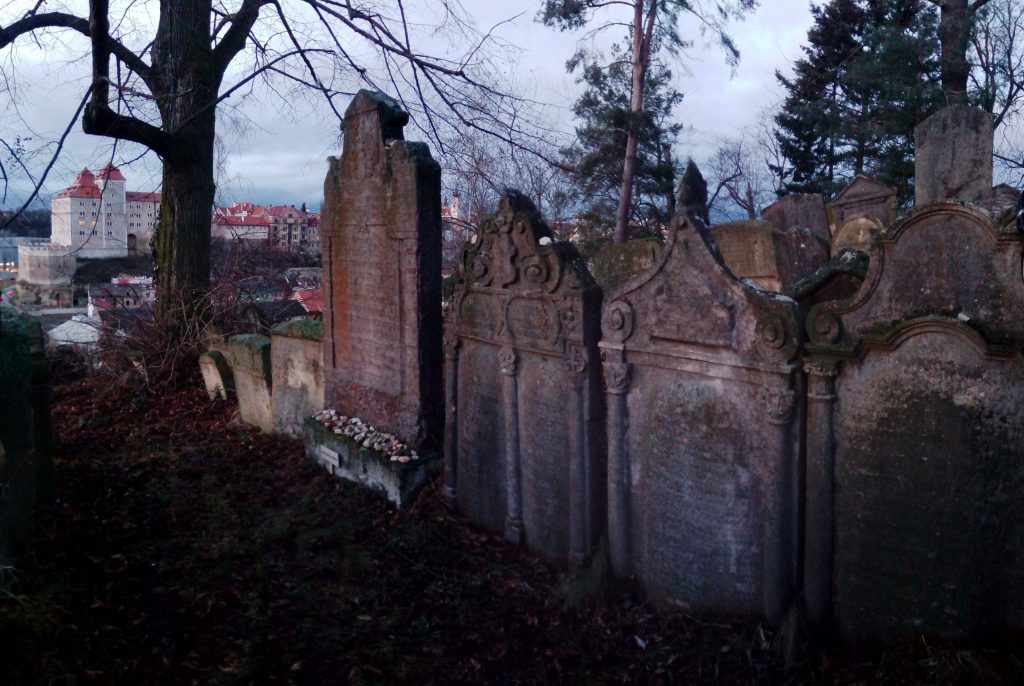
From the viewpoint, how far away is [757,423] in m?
3.78

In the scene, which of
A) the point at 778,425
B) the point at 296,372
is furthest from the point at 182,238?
the point at 778,425

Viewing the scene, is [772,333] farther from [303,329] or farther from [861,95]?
[861,95]

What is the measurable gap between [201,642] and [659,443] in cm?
267

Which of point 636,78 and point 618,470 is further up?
point 636,78

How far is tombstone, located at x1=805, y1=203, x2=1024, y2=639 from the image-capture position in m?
3.12

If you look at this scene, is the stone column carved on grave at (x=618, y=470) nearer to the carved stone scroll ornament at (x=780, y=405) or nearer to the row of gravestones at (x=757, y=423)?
the row of gravestones at (x=757, y=423)

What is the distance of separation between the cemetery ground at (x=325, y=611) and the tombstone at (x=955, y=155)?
317 inches

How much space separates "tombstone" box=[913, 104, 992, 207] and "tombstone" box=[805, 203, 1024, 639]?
7.48 metres

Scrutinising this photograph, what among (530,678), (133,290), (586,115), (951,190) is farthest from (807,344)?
(586,115)

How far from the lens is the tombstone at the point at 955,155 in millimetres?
9766

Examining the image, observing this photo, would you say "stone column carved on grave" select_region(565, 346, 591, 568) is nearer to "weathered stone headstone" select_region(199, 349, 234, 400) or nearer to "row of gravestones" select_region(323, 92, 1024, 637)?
"row of gravestones" select_region(323, 92, 1024, 637)

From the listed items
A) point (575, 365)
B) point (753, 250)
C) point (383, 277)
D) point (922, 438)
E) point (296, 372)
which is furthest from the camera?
point (753, 250)

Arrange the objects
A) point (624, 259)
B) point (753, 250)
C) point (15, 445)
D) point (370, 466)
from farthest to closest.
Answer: point (624, 259)
point (753, 250)
point (370, 466)
point (15, 445)

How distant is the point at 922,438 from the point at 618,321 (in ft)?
5.30
